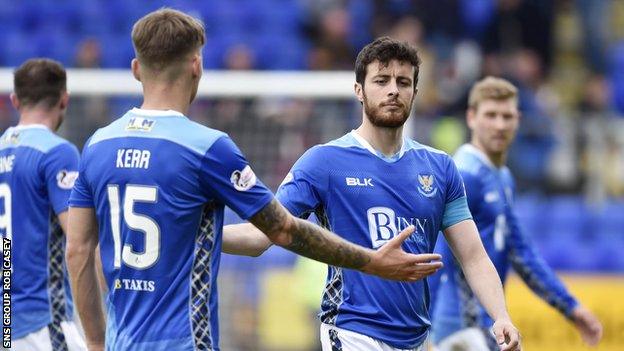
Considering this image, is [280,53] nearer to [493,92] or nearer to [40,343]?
[493,92]

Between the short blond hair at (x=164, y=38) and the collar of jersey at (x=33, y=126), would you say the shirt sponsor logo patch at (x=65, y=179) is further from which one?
the short blond hair at (x=164, y=38)

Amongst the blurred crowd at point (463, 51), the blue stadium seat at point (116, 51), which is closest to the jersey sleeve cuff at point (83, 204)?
the blurred crowd at point (463, 51)

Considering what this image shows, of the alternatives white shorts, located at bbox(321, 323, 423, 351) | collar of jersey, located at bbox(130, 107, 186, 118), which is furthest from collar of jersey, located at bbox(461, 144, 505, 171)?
collar of jersey, located at bbox(130, 107, 186, 118)

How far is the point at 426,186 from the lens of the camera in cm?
623

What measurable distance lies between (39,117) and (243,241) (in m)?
1.85

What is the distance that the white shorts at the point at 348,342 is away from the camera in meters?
6.05

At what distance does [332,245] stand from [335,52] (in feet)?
41.4

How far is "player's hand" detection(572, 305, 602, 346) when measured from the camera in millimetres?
8070

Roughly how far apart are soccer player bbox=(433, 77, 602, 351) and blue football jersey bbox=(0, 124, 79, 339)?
2.75 meters

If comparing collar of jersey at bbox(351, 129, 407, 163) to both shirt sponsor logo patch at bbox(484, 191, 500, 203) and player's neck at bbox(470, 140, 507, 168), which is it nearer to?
shirt sponsor logo patch at bbox(484, 191, 500, 203)

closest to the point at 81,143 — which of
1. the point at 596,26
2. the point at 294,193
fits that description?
the point at 294,193

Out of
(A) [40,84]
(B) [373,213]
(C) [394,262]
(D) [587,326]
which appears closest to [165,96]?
(C) [394,262]

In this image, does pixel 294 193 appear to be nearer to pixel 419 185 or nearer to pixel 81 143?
pixel 419 185

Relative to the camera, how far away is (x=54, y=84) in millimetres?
7051
